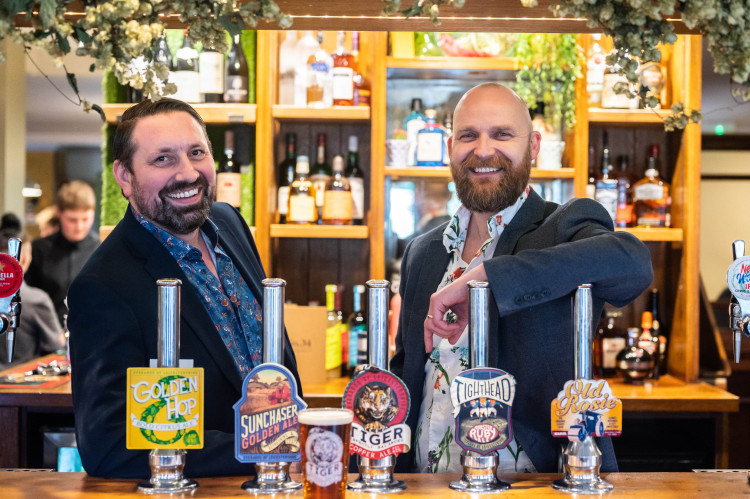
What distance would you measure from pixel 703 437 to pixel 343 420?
2296 mm

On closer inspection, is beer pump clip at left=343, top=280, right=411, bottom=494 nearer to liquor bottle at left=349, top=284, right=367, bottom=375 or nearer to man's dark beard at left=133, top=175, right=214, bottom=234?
man's dark beard at left=133, top=175, right=214, bottom=234

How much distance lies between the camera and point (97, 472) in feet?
4.24

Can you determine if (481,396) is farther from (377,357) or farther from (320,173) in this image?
(320,173)

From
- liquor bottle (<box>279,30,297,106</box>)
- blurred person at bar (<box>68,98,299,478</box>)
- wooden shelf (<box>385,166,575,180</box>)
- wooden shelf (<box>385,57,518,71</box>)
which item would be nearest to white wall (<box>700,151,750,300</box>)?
wooden shelf (<box>385,166,575,180</box>)

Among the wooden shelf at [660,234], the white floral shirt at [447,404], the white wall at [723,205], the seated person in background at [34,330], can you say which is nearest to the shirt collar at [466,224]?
the white floral shirt at [447,404]

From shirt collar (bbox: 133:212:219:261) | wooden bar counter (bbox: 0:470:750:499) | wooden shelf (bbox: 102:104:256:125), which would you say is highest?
wooden shelf (bbox: 102:104:256:125)

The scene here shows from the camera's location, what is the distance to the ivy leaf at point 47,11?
1049mm

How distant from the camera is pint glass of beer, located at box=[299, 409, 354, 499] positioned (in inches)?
43.1

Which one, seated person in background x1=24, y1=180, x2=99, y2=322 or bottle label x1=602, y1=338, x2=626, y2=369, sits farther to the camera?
seated person in background x1=24, y1=180, x2=99, y2=322

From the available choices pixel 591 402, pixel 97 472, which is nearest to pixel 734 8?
pixel 591 402

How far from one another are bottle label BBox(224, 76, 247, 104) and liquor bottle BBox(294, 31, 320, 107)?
0.69ft

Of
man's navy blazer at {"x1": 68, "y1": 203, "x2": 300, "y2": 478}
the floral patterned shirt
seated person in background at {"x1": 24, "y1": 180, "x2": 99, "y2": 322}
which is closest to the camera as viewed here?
man's navy blazer at {"x1": 68, "y1": 203, "x2": 300, "y2": 478}

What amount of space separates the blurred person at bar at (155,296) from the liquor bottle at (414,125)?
4.57 feet

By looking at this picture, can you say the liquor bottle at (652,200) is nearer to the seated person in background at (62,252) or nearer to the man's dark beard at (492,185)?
the man's dark beard at (492,185)
